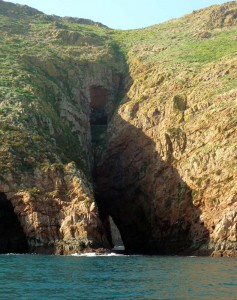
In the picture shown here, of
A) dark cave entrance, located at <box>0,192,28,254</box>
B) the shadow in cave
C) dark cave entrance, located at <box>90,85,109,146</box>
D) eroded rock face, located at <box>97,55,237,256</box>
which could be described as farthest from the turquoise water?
dark cave entrance, located at <box>90,85,109,146</box>

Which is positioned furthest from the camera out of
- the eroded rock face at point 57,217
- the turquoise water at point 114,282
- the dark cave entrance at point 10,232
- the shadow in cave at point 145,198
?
the shadow in cave at point 145,198

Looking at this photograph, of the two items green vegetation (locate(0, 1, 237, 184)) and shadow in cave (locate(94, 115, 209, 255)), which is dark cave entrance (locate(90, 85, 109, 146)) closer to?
green vegetation (locate(0, 1, 237, 184))

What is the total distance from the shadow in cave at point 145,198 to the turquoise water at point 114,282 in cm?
2771

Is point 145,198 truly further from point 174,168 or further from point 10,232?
point 10,232

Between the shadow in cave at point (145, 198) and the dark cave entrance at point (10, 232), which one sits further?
the shadow in cave at point (145, 198)

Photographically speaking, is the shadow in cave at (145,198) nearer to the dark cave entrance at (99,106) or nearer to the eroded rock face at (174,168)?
the eroded rock face at (174,168)

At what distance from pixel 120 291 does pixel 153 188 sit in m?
54.6

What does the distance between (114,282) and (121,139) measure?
203 ft

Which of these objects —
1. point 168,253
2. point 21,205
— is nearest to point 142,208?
point 168,253

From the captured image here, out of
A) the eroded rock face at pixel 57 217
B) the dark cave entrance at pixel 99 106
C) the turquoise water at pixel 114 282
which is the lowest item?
the turquoise water at pixel 114 282

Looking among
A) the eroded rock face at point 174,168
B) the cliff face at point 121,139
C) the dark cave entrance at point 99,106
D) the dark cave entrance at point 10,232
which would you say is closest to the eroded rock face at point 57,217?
the cliff face at point 121,139

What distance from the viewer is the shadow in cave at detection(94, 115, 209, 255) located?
78.5 metres

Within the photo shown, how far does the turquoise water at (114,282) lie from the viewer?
31141 mm

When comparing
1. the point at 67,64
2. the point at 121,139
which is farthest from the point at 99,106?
the point at 121,139
